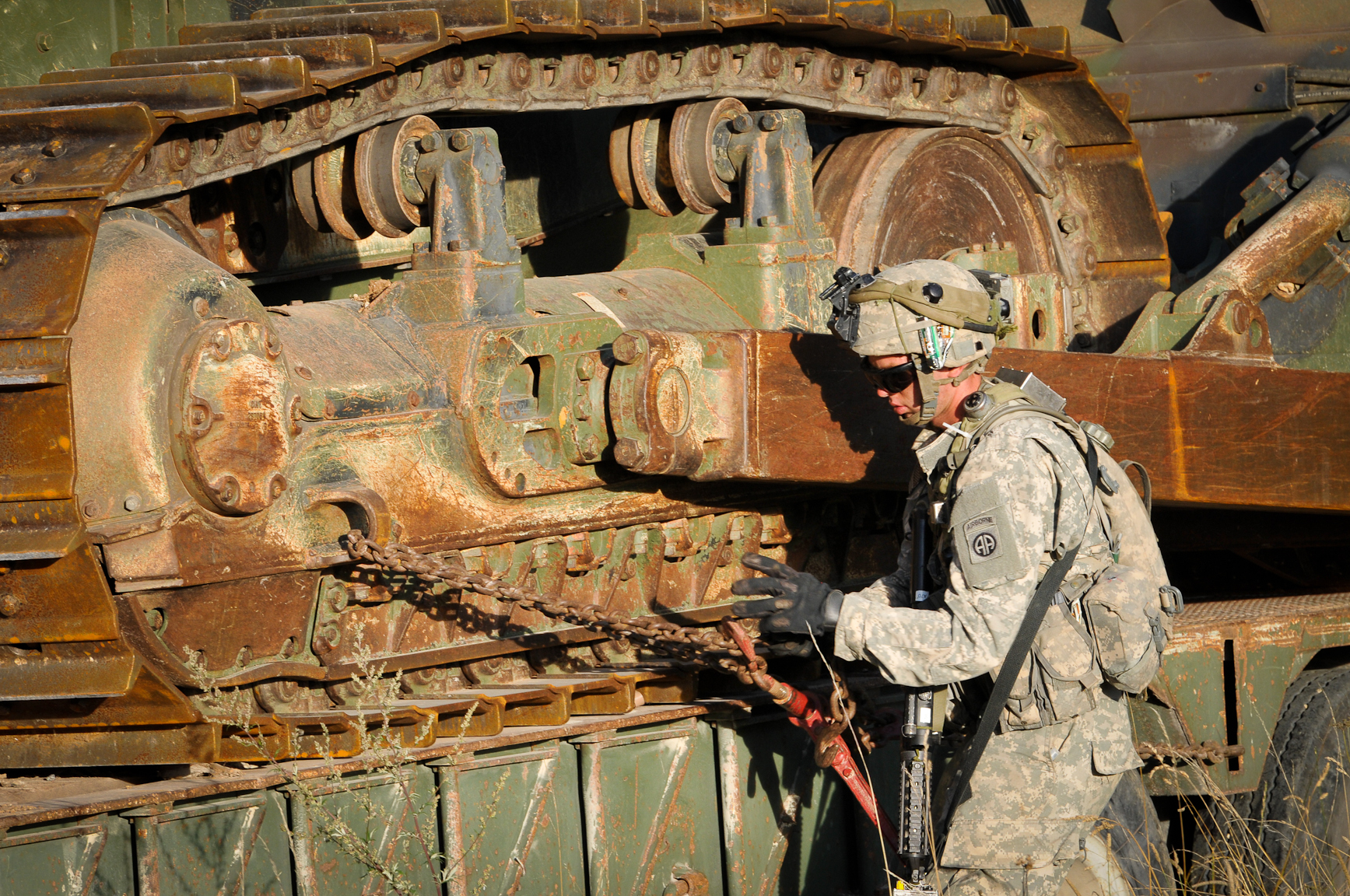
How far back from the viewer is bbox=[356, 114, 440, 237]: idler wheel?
14.6 feet

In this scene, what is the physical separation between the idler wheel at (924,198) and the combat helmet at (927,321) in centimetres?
185

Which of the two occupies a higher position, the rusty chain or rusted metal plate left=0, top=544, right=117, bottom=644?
rusted metal plate left=0, top=544, right=117, bottom=644

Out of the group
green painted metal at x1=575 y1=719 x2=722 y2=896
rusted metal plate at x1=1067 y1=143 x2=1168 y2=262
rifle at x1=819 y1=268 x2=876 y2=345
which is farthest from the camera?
rusted metal plate at x1=1067 y1=143 x2=1168 y2=262

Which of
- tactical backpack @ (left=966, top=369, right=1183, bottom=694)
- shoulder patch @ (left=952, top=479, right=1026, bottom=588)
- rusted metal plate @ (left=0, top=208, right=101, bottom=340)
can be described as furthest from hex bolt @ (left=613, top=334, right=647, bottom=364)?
rusted metal plate @ (left=0, top=208, right=101, bottom=340)

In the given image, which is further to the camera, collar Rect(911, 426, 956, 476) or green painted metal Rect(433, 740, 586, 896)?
green painted metal Rect(433, 740, 586, 896)

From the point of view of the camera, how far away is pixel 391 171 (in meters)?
4.44

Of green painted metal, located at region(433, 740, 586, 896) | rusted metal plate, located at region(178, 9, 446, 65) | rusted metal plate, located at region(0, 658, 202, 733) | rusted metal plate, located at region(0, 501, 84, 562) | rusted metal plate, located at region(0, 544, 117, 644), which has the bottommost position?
green painted metal, located at region(433, 740, 586, 896)

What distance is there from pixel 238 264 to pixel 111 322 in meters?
1.86

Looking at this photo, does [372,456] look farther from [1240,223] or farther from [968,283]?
[1240,223]

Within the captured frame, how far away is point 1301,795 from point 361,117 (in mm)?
4086

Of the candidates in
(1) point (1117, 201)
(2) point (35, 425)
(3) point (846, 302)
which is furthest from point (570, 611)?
(1) point (1117, 201)

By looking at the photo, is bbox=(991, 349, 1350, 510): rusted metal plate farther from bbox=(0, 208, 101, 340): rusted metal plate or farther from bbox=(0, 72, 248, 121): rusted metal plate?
bbox=(0, 208, 101, 340): rusted metal plate

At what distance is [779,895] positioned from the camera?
5297 mm

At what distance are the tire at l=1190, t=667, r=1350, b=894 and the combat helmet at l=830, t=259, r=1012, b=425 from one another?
97.1 inches
